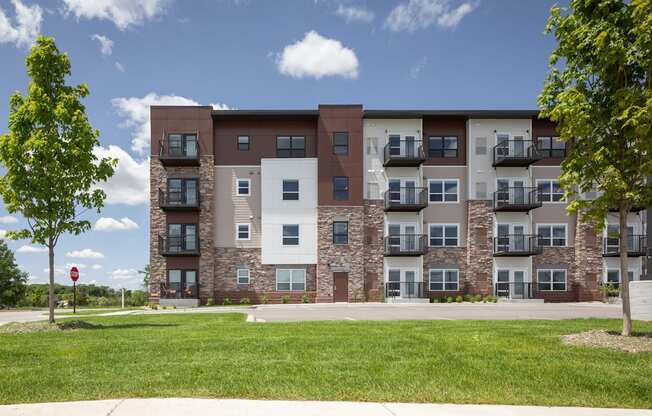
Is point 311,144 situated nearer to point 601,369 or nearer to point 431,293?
point 431,293

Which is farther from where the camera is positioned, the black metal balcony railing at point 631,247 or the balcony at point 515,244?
the balcony at point 515,244

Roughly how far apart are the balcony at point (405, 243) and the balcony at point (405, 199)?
5.83ft

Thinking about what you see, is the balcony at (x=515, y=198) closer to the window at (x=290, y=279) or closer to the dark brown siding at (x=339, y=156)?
the dark brown siding at (x=339, y=156)

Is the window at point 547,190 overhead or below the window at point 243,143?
below

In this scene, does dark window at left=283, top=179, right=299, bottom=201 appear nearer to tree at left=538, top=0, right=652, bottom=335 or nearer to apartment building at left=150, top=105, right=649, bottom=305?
apartment building at left=150, top=105, right=649, bottom=305

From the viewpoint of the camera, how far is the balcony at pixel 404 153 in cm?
3491

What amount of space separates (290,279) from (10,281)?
70.5 ft

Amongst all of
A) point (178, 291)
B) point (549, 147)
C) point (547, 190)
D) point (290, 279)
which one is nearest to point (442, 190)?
point (547, 190)

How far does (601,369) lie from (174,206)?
2924 cm

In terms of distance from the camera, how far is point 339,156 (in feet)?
116

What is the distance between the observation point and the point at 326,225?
114 feet

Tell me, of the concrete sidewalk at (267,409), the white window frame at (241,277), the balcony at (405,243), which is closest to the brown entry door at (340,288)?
the balcony at (405,243)

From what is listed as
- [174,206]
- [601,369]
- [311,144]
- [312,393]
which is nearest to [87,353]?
[312,393]

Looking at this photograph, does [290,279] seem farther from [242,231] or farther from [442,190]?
[442,190]
